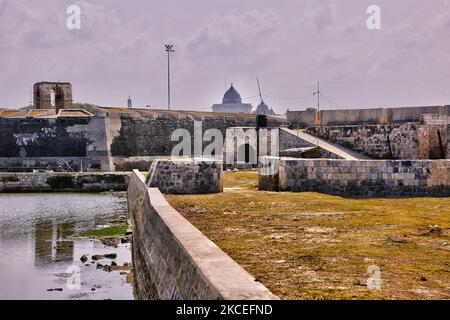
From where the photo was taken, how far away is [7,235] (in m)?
19.2

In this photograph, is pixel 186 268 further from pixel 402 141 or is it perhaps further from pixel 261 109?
pixel 261 109

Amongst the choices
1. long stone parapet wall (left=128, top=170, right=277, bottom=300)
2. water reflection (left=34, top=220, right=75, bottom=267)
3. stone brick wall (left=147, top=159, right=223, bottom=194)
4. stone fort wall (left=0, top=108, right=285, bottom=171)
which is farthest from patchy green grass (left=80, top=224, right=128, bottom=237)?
stone fort wall (left=0, top=108, right=285, bottom=171)

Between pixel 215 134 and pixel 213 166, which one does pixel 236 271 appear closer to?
pixel 213 166

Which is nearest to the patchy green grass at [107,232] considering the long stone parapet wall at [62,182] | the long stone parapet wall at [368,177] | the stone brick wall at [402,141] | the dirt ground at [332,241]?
the dirt ground at [332,241]

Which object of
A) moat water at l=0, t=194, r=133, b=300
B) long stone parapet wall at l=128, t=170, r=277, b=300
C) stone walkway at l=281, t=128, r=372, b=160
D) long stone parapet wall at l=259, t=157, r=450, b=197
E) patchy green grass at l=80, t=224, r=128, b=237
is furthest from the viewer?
stone walkway at l=281, t=128, r=372, b=160

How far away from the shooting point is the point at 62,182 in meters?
32.2

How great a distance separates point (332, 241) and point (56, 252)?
10160mm

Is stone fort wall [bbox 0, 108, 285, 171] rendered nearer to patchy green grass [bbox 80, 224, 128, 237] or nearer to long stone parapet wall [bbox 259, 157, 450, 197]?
patchy green grass [bbox 80, 224, 128, 237]

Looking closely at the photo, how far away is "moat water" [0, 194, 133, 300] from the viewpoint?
41.5ft

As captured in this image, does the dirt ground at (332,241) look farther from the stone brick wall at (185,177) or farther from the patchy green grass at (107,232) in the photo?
the patchy green grass at (107,232)

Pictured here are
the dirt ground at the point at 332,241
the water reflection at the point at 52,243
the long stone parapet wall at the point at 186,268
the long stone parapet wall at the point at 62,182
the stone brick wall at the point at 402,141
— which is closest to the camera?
the long stone parapet wall at the point at 186,268

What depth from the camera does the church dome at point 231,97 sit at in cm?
14912

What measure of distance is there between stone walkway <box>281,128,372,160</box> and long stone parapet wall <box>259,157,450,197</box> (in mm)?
6622

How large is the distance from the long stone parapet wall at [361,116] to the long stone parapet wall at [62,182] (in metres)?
9.62
